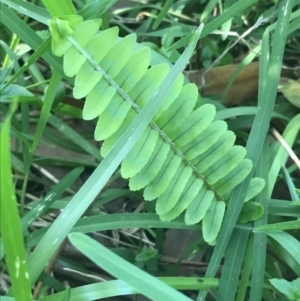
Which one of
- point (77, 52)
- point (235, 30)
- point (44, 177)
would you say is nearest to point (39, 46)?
point (77, 52)

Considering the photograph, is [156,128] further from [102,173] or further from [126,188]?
[126,188]

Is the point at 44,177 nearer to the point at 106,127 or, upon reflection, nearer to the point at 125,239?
the point at 125,239

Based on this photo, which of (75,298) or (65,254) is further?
(65,254)

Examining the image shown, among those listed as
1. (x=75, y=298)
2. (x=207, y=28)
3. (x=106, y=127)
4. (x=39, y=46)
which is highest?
(x=207, y=28)

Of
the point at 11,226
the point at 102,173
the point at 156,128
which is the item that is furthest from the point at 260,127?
the point at 11,226

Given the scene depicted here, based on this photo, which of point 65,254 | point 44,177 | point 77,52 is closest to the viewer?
point 77,52
